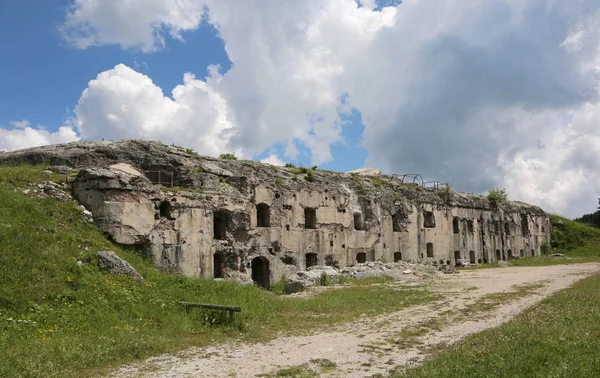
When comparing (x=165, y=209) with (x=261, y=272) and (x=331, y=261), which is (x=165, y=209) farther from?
(x=331, y=261)

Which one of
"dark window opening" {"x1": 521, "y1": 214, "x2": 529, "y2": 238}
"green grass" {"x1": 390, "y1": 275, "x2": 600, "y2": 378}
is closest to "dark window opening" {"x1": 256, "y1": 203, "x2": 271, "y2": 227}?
"green grass" {"x1": 390, "y1": 275, "x2": 600, "y2": 378}

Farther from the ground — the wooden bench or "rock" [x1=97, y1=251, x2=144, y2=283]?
"rock" [x1=97, y1=251, x2=144, y2=283]

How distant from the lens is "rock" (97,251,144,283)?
14.4 m

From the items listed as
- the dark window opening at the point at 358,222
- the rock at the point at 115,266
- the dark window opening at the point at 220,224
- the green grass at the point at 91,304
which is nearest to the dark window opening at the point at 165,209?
the green grass at the point at 91,304

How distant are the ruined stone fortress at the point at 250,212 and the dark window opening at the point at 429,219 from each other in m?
0.08

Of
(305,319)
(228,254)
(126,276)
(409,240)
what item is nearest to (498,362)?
(305,319)

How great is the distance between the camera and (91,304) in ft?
39.3

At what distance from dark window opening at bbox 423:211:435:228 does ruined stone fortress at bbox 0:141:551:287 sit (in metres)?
0.08

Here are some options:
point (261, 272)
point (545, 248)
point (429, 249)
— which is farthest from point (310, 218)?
point (545, 248)

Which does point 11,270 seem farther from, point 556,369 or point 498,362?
point 556,369

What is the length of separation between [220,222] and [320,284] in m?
5.46

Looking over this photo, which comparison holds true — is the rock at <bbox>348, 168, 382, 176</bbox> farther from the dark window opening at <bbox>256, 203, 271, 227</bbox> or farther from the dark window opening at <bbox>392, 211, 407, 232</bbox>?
the dark window opening at <bbox>256, 203, 271, 227</bbox>

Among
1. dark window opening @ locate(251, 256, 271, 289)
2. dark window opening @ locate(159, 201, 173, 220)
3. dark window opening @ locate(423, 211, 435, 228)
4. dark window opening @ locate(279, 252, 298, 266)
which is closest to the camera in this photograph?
dark window opening @ locate(159, 201, 173, 220)

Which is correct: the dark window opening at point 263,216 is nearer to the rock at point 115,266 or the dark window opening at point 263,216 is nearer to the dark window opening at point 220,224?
the dark window opening at point 220,224
